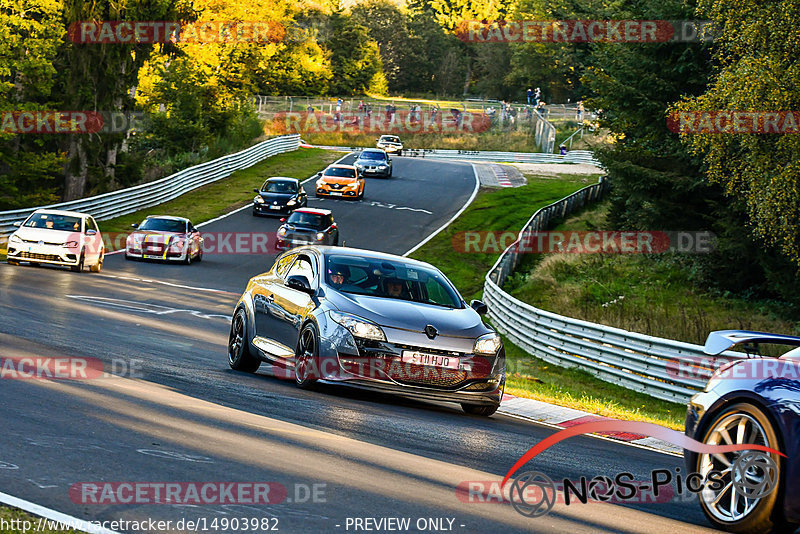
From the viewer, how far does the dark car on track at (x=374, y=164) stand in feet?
197

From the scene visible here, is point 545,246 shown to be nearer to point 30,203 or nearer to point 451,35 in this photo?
point 30,203

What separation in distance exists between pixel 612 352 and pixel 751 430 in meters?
12.1

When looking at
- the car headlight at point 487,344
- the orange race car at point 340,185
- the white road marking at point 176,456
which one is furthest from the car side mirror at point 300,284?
the orange race car at point 340,185

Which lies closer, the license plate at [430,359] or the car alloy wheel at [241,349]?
the license plate at [430,359]

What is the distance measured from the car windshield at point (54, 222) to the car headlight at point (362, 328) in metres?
18.4

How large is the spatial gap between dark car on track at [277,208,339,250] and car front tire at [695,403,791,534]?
27.8 m

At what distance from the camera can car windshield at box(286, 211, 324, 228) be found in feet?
113

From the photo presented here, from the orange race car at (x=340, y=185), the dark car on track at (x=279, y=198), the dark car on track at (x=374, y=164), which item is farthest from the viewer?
the dark car on track at (x=374, y=164)

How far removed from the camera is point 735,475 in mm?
6137

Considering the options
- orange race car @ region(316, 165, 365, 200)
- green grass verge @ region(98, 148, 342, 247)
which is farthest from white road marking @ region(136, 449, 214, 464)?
orange race car @ region(316, 165, 365, 200)

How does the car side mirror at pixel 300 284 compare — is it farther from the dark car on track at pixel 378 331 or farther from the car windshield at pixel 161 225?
the car windshield at pixel 161 225

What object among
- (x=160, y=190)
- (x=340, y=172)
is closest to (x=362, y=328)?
(x=160, y=190)

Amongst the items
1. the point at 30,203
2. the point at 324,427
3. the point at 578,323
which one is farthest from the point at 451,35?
the point at 324,427

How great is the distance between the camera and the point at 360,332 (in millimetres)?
10500
